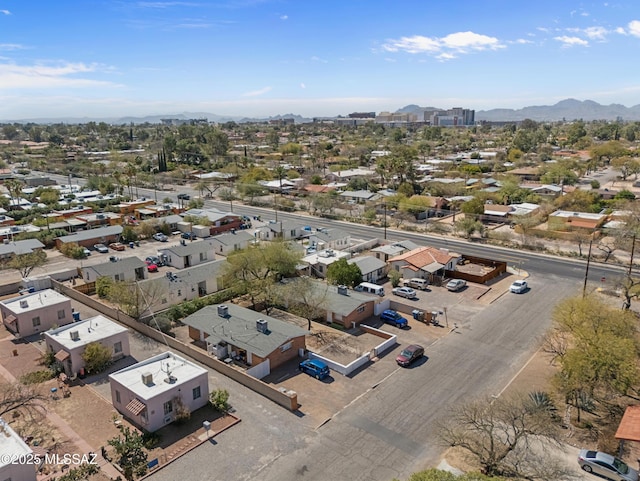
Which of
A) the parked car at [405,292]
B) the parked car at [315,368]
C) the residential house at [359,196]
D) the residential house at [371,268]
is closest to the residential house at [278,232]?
the residential house at [371,268]

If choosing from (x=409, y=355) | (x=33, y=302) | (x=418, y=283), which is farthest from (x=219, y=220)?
(x=409, y=355)

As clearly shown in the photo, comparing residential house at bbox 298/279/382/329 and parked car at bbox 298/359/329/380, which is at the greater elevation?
residential house at bbox 298/279/382/329

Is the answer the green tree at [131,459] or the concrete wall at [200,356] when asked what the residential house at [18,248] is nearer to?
the concrete wall at [200,356]

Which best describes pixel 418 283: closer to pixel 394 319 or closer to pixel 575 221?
pixel 394 319

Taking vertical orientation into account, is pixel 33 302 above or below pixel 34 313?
above

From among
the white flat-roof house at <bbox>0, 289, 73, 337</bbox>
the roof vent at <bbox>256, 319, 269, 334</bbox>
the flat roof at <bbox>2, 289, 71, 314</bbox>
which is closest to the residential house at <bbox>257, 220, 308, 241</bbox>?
the flat roof at <bbox>2, 289, 71, 314</bbox>

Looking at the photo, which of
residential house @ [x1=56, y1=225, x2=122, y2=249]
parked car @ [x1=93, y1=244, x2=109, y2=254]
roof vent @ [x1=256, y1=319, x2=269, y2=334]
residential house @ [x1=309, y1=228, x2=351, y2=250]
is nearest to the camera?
roof vent @ [x1=256, y1=319, x2=269, y2=334]

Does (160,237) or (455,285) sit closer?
(455,285)

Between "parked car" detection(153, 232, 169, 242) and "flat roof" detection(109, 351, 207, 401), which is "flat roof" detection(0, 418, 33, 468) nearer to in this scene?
"flat roof" detection(109, 351, 207, 401)

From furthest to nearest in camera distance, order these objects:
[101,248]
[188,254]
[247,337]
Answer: [101,248] < [188,254] < [247,337]
